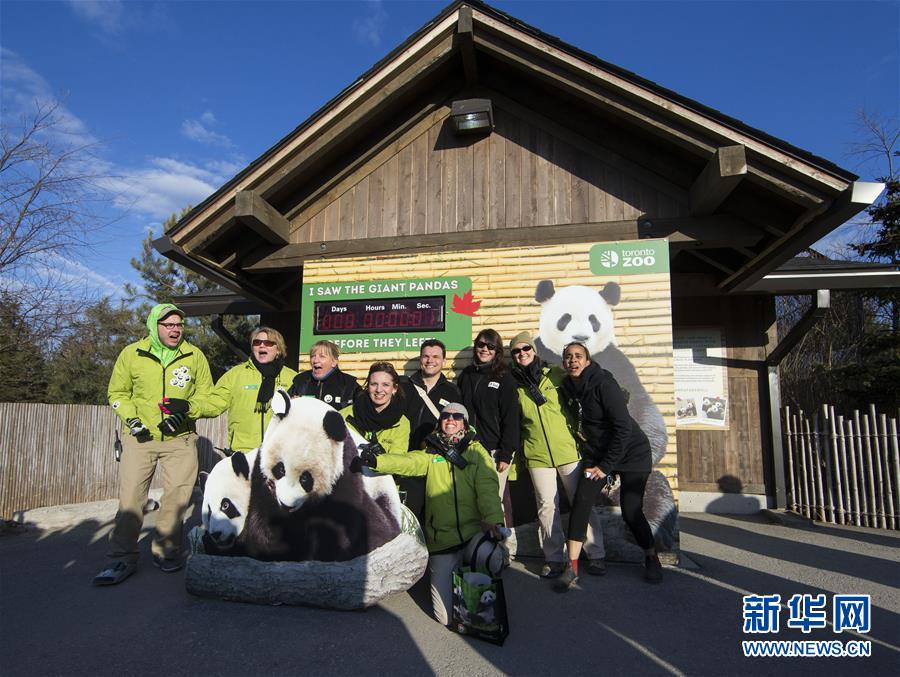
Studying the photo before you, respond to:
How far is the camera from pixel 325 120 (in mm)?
5418

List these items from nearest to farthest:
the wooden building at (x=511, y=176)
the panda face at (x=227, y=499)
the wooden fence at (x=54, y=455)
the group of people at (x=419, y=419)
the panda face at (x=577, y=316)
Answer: the panda face at (x=227, y=499) → the group of people at (x=419, y=419) → the wooden building at (x=511, y=176) → the panda face at (x=577, y=316) → the wooden fence at (x=54, y=455)

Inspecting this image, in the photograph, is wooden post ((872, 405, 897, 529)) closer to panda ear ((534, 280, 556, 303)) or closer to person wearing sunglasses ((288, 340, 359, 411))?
panda ear ((534, 280, 556, 303))

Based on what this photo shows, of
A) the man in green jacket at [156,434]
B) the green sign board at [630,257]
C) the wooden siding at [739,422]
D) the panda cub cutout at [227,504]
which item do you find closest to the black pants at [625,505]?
the green sign board at [630,257]

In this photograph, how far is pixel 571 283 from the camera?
5.20 metres

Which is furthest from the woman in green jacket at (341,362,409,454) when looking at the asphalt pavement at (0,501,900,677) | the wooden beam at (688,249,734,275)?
the wooden beam at (688,249,734,275)

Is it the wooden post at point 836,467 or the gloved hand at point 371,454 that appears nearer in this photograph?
the gloved hand at point 371,454

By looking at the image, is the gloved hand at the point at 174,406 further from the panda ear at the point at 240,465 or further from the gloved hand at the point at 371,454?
the gloved hand at the point at 371,454

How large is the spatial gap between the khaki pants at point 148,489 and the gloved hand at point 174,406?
341 mm

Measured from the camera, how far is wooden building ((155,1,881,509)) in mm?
4742

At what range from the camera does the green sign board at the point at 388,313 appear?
540cm

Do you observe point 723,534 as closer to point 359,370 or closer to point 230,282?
point 359,370

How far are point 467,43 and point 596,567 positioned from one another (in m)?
5.40

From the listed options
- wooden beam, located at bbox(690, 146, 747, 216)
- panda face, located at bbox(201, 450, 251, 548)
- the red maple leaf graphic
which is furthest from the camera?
the red maple leaf graphic

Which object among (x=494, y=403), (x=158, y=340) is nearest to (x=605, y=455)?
(x=494, y=403)
